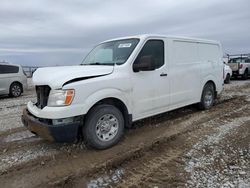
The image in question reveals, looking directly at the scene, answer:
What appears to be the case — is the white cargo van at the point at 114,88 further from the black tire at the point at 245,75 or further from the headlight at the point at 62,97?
the black tire at the point at 245,75

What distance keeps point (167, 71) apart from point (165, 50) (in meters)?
0.48

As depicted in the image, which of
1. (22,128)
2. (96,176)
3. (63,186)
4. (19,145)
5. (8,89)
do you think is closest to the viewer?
(63,186)

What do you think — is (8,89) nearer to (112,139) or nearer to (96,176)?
(112,139)

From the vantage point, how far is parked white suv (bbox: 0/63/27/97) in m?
12.0

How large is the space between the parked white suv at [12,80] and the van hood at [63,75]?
831cm

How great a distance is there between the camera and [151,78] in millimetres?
5293

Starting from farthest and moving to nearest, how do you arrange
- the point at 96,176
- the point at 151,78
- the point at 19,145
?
the point at 151,78 → the point at 19,145 → the point at 96,176

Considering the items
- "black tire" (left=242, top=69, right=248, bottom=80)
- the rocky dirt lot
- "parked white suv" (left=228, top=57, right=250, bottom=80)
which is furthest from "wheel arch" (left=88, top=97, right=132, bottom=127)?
"black tire" (left=242, top=69, right=248, bottom=80)

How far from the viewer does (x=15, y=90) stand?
1248 cm

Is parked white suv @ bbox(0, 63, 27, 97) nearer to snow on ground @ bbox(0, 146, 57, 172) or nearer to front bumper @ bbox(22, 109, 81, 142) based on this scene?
snow on ground @ bbox(0, 146, 57, 172)

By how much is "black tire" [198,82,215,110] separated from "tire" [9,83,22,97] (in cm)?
897

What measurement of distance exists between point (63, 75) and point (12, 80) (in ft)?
30.4

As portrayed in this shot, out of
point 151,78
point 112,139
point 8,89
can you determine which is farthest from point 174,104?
point 8,89

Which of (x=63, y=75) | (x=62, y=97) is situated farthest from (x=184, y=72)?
(x=62, y=97)
